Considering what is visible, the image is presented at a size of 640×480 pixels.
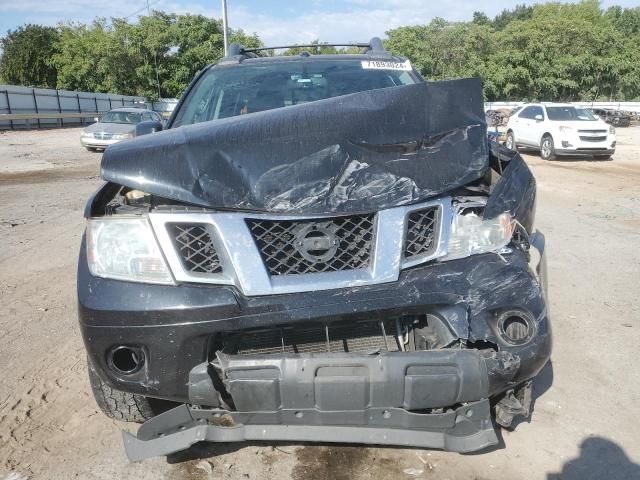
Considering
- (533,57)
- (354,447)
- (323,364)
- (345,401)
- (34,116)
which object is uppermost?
(323,364)

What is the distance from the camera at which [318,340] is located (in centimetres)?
229

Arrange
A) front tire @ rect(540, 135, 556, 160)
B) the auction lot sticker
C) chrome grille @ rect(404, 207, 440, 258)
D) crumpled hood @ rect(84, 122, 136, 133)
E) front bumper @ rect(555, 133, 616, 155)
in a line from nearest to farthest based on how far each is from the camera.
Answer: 1. chrome grille @ rect(404, 207, 440, 258)
2. the auction lot sticker
3. front bumper @ rect(555, 133, 616, 155)
4. front tire @ rect(540, 135, 556, 160)
5. crumpled hood @ rect(84, 122, 136, 133)

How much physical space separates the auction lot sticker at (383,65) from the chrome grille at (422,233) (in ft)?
6.50

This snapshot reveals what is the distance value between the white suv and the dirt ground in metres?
11.2

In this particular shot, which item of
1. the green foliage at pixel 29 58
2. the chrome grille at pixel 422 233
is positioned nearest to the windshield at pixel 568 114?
the chrome grille at pixel 422 233

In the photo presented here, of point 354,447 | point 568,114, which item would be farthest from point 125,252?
point 568,114

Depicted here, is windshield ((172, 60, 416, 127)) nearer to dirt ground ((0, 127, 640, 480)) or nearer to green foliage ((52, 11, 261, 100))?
dirt ground ((0, 127, 640, 480))

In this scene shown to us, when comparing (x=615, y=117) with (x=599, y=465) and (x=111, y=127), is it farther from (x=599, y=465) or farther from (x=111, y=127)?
(x=599, y=465)

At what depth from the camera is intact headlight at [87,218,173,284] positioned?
6.97ft

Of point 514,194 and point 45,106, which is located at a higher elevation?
point 514,194

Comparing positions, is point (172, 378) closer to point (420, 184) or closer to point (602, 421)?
point (420, 184)

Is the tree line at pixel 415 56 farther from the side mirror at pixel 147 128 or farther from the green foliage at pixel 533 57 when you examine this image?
the side mirror at pixel 147 128

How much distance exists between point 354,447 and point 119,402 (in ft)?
3.60

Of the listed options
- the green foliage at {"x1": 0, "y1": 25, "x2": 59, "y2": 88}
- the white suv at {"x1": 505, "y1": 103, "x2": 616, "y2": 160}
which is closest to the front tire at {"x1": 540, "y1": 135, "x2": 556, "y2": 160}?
the white suv at {"x1": 505, "y1": 103, "x2": 616, "y2": 160}
